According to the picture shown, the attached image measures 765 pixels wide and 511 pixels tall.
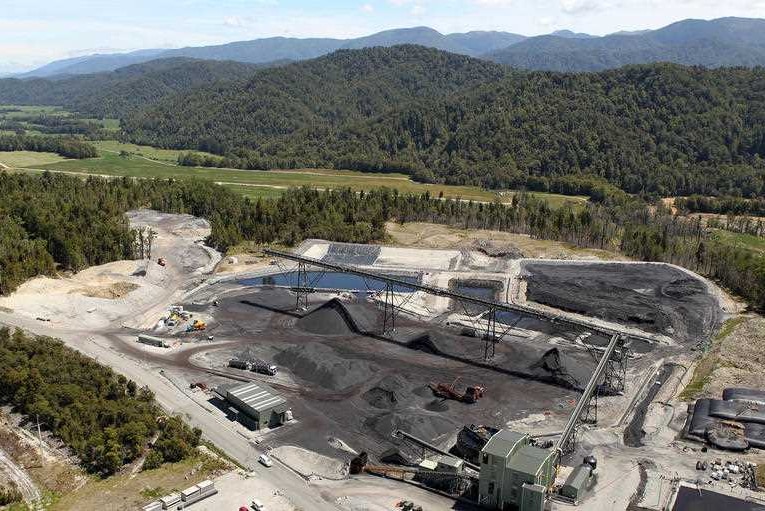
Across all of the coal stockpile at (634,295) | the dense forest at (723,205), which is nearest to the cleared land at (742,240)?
the dense forest at (723,205)

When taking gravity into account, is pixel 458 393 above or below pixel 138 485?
above

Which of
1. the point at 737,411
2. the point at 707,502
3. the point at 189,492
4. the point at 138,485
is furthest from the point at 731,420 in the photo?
the point at 138,485

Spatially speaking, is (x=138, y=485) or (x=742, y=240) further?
(x=742, y=240)

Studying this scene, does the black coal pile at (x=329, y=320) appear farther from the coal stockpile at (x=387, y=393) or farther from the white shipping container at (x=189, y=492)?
the white shipping container at (x=189, y=492)

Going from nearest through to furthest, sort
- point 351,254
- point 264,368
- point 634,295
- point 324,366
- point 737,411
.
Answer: point 737,411, point 324,366, point 264,368, point 634,295, point 351,254

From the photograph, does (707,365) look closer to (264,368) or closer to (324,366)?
(324,366)
